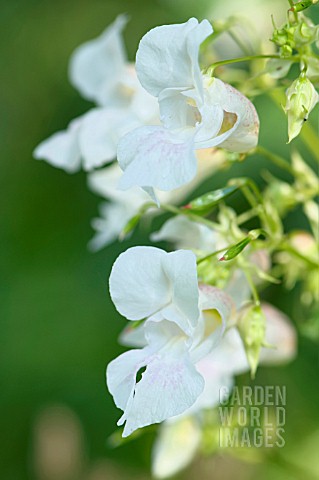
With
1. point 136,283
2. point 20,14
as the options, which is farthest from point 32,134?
point 136,283

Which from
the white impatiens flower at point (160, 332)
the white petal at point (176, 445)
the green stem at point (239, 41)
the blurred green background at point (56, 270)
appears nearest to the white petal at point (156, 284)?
the white impatiens flower at point (160, 332)

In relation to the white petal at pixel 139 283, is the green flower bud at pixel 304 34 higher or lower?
higher

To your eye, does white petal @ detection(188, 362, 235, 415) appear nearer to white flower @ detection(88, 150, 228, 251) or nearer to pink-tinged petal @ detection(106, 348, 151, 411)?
white flower @ detection(88, 150, 228, 251)

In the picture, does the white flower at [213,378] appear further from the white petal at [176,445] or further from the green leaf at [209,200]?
the green leaf at [209,200]

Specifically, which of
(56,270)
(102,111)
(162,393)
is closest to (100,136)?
(102,111)

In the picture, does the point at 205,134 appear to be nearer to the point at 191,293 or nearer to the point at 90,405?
the point at 191,293

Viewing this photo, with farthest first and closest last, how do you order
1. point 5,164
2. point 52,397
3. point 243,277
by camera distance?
point 5,164 → point 52,397 → point 243,277
